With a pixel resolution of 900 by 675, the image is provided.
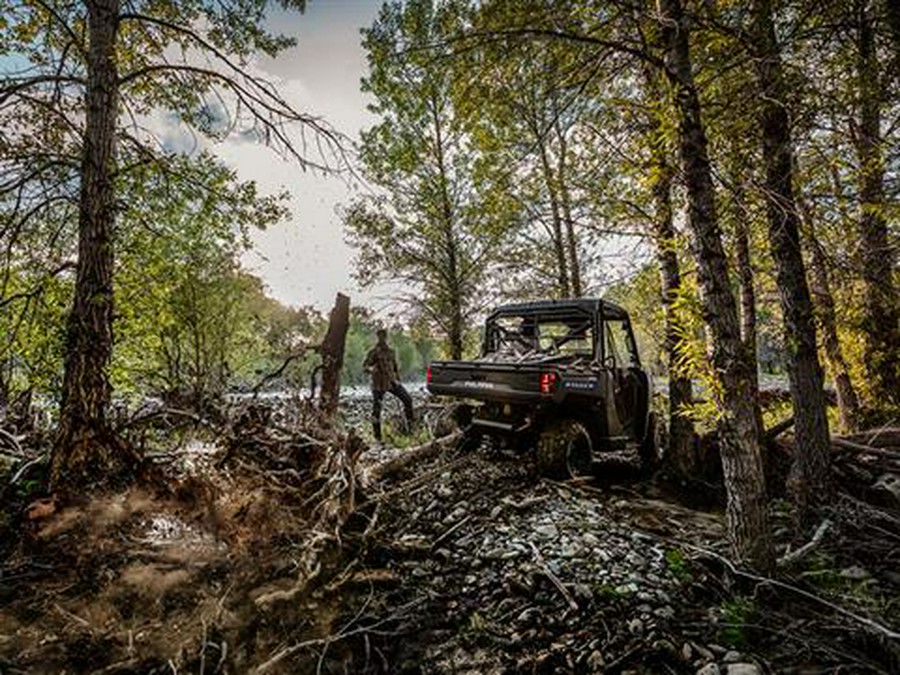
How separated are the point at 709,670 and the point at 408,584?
2036 millimetres

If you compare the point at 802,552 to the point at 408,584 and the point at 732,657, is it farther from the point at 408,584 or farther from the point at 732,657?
the point at 408,584

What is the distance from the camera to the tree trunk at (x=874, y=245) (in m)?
3.63

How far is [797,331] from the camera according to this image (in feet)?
13.5

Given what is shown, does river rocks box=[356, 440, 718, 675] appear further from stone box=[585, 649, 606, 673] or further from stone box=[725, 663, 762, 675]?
stone box=[725, 663, 762, 675]

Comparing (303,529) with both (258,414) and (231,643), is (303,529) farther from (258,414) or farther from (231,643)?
(258,414)

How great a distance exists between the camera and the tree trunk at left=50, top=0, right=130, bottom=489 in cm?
370

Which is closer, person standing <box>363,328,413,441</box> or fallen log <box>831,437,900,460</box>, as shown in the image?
fallen log <box>831,437,900,460</box>

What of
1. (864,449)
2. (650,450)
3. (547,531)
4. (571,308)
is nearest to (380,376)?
(571,308)

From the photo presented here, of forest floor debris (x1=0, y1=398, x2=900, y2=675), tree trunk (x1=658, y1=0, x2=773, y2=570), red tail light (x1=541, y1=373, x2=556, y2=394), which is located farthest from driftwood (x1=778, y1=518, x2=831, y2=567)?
red tail light (x1=541, y1=373, x2=556, y2=394)

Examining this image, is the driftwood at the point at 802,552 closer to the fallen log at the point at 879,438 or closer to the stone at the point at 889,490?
the stone at the point at 889,490

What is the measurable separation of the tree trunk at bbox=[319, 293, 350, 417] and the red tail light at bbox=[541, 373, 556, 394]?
3943 mm

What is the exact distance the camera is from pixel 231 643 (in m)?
2.43

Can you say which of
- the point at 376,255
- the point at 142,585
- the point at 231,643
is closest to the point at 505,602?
the point at 231,643

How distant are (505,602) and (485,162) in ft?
29.2
